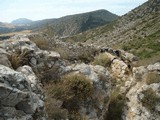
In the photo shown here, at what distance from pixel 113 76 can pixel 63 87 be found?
6.20 meters

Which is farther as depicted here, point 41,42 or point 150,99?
point 41,42

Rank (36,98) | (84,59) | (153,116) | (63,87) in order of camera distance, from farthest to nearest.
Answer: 1. (84,59)
2. (153,116)
3. (63,87)
4. (36,98)

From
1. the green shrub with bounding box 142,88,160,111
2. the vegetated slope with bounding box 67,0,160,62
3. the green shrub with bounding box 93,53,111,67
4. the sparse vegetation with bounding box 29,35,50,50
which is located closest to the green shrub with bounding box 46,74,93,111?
the green shrub with bounding box 142,88,160,111

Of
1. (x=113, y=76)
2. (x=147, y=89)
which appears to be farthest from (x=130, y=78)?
(x=147, y=89)

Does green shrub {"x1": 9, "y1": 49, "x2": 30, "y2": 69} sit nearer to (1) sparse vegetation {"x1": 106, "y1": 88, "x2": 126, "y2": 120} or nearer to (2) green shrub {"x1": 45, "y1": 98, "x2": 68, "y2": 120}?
(2) green shrub {"x1": 45, "y1": 98, "x2": 68, "y2": 120}

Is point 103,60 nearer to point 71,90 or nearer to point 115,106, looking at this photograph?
point 115,106

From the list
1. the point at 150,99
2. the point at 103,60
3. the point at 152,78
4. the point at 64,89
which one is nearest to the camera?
the point at 64,89

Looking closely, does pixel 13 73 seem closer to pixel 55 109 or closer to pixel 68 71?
pixel 55 109

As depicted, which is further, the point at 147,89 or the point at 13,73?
the point at 147,89

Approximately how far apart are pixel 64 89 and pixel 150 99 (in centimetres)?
425

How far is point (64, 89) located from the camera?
1289 centimetres

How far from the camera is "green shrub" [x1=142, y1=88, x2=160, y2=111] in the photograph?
47.5ft

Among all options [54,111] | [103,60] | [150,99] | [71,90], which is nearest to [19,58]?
[71,90]

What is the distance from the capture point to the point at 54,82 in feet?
44.6
